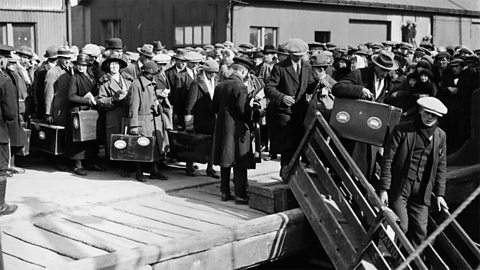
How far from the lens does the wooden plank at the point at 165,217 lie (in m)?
7.49

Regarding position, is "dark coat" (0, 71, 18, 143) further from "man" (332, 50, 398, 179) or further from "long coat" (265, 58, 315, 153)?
"man" (332, 50, 398, 179)

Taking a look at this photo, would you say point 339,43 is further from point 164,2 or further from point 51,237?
point 51,237

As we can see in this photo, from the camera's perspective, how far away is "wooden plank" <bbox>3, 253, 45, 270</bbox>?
20.1 feet

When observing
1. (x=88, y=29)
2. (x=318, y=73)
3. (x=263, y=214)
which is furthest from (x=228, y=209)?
(x=88, y=29)

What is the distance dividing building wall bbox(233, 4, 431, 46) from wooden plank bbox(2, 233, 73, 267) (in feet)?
48.5

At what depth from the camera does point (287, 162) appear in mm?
8688

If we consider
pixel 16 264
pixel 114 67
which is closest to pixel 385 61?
pixel 114 67

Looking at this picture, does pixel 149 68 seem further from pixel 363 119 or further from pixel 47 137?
pixel 363 119

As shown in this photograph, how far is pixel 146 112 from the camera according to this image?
9.44 meters

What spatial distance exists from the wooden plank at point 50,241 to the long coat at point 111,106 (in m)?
2.57

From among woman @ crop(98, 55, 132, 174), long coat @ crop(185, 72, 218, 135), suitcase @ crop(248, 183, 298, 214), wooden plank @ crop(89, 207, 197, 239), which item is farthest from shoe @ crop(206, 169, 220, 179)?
wooden plank @ crop(89, 207, 197, 239)

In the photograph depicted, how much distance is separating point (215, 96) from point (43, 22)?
1589 centimetres

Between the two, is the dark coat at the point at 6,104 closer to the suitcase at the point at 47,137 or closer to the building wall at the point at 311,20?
the suitcase at the point at 47,137

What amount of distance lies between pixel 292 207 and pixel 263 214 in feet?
1.33
